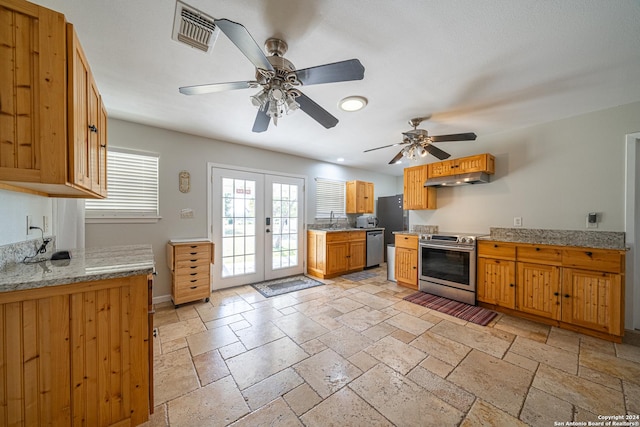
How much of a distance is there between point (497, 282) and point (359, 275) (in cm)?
238

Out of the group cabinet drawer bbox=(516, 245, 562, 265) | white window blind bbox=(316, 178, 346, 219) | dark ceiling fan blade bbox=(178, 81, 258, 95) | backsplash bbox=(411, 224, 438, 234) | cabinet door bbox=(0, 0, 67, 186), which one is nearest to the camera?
cabinet door bbox=(0, 0, 67, 186)

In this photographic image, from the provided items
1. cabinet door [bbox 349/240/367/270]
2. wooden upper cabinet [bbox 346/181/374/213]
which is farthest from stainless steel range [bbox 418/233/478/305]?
wooden upper cabinet [bbox 346/181/374/213]

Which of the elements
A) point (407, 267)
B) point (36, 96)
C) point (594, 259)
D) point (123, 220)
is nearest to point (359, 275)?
point (407, 267)

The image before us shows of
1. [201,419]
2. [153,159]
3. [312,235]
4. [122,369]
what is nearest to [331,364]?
[201,419]

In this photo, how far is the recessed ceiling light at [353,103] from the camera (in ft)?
8.11

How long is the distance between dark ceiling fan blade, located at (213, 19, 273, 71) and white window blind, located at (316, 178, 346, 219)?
378cm

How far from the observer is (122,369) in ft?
4.40

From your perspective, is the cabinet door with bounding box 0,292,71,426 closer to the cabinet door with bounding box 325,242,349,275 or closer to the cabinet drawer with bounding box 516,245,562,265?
the cabinet door with bounding box 325,242,349,275

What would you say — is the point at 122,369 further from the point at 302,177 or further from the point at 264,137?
the point at 302,177

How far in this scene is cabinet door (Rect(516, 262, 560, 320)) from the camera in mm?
2594

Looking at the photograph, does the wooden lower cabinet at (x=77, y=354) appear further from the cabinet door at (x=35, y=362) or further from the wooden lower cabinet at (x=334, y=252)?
the wooden lower cabinet at (x=334, y=252)

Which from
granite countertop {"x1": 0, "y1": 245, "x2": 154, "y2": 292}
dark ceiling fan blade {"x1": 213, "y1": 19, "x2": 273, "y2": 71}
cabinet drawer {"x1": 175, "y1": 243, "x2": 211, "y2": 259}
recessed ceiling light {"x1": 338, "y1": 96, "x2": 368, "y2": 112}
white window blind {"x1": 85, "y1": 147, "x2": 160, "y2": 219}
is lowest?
cabinet drawer {"x1": 175, "y1": 243, "x2": 211, "y2": 259}

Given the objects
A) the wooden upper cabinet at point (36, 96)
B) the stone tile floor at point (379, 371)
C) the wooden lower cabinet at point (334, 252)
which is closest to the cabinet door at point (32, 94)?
the wooden upper cabinet at point (36, 96)

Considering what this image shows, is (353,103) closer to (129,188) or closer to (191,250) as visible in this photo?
(191,250)
